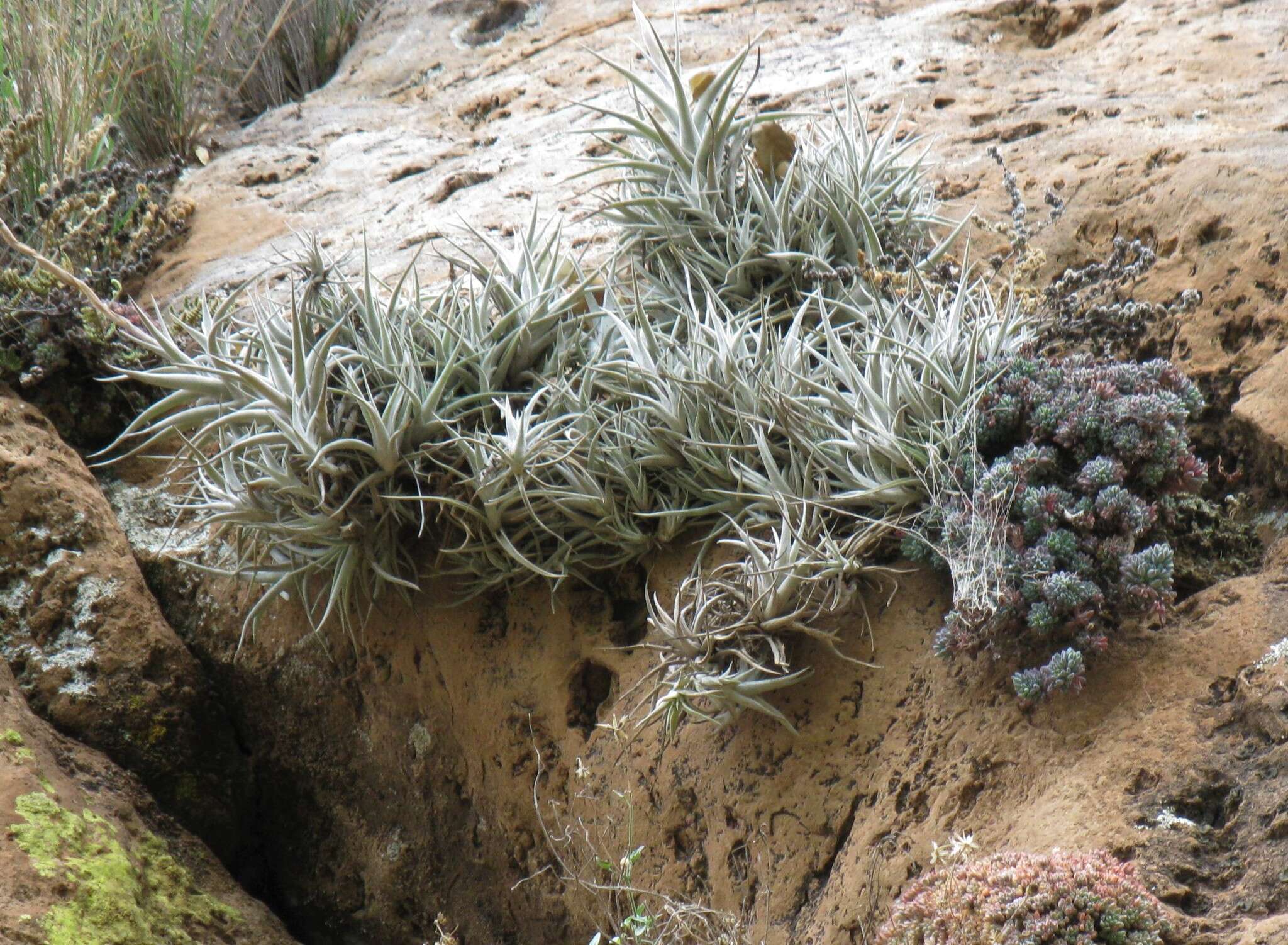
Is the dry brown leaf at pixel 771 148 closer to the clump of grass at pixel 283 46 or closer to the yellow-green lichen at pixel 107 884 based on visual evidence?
the yellow-green lichen at pixel 107 884

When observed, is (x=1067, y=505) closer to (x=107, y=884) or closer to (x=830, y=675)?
(x=830, y=675)

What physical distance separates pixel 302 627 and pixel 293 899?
32.6 inches

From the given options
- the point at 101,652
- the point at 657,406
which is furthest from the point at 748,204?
the point at 101,652

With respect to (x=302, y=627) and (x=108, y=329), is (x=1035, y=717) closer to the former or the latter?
(x=302, y=627)

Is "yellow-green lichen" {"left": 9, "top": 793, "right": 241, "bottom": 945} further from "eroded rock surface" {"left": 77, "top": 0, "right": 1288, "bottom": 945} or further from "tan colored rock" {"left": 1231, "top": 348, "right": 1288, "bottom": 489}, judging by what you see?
"tan colored rock" {"left": 1231, "top": 348, "right": 1288, "bottom": 489}

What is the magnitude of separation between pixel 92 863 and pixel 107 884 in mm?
63

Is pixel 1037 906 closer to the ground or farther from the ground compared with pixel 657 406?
closer to the ground

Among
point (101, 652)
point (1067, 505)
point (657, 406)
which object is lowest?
point (101, 652)

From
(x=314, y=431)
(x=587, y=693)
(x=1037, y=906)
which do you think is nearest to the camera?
(x=1037, y=906)

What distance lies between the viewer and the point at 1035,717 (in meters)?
2.40

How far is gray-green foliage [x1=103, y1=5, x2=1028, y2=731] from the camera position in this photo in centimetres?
272

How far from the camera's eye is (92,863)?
9.08ft

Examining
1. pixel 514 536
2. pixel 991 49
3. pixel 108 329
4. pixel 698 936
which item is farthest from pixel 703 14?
pixel 698 936

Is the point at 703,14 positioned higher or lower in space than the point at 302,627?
higher
